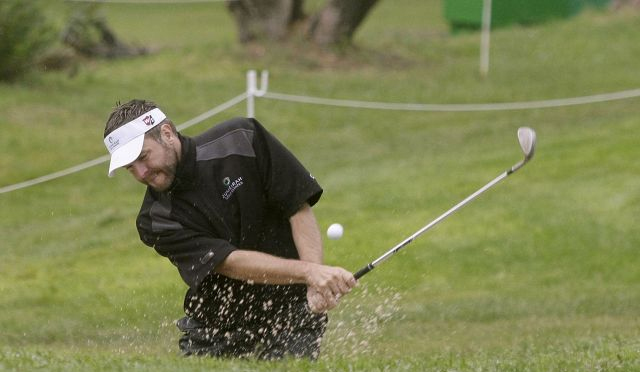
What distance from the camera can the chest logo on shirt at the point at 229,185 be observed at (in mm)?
6383

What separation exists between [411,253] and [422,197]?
1750 millimetres

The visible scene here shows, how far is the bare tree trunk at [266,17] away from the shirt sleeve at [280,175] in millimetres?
16404

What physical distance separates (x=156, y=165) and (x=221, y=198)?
46 cm

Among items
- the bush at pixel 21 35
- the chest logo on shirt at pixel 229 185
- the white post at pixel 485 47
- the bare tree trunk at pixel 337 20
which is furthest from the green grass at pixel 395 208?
the chest logo on shirt at pixel 229 185

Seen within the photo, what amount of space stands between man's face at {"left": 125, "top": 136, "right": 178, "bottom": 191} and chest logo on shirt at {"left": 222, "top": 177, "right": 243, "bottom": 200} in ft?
1.04

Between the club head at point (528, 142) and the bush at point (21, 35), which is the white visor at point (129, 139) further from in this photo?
the bush at point (21, 35)

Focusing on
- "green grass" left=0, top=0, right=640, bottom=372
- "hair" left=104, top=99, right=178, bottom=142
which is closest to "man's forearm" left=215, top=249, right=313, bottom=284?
"green grass" left=0, top=0, right=640, bottom=372

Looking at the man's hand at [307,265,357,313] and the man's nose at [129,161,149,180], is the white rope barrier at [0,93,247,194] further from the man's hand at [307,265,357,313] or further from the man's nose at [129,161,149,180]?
the man's hand at [307,265,357,313]

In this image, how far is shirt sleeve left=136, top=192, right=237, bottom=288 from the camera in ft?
20.4

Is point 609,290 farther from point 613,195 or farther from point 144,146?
point 144,146

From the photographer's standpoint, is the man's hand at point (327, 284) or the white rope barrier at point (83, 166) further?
the white rope barrier at point (83, 166)

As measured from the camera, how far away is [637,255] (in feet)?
41.4

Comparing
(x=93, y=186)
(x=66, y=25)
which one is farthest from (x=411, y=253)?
(x=66, y=25)

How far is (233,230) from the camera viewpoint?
6.51m
